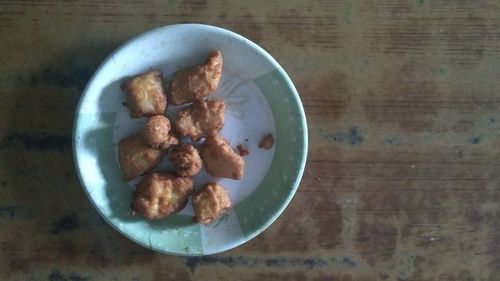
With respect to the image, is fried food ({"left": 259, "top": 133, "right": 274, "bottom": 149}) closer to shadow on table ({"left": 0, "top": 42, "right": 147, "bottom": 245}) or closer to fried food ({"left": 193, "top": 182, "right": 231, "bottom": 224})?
fried food ({"left": 193, "top": 182, "right": 231, "bottom": 224})

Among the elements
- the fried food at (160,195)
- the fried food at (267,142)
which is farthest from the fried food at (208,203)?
the fried food at (267,142)

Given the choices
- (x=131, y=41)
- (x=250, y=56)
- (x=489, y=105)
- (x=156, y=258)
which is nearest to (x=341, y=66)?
(x=250, y=56)

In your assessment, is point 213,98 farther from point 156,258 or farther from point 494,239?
point 494,239

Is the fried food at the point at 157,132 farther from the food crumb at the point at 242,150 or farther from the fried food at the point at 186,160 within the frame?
the food crumb at the point at 242,150

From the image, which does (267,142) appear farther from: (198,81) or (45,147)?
(45,147)

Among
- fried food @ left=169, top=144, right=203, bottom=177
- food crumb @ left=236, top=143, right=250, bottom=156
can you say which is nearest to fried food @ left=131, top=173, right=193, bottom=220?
fried food @ left=169, top=144, right=203, bottom=177
